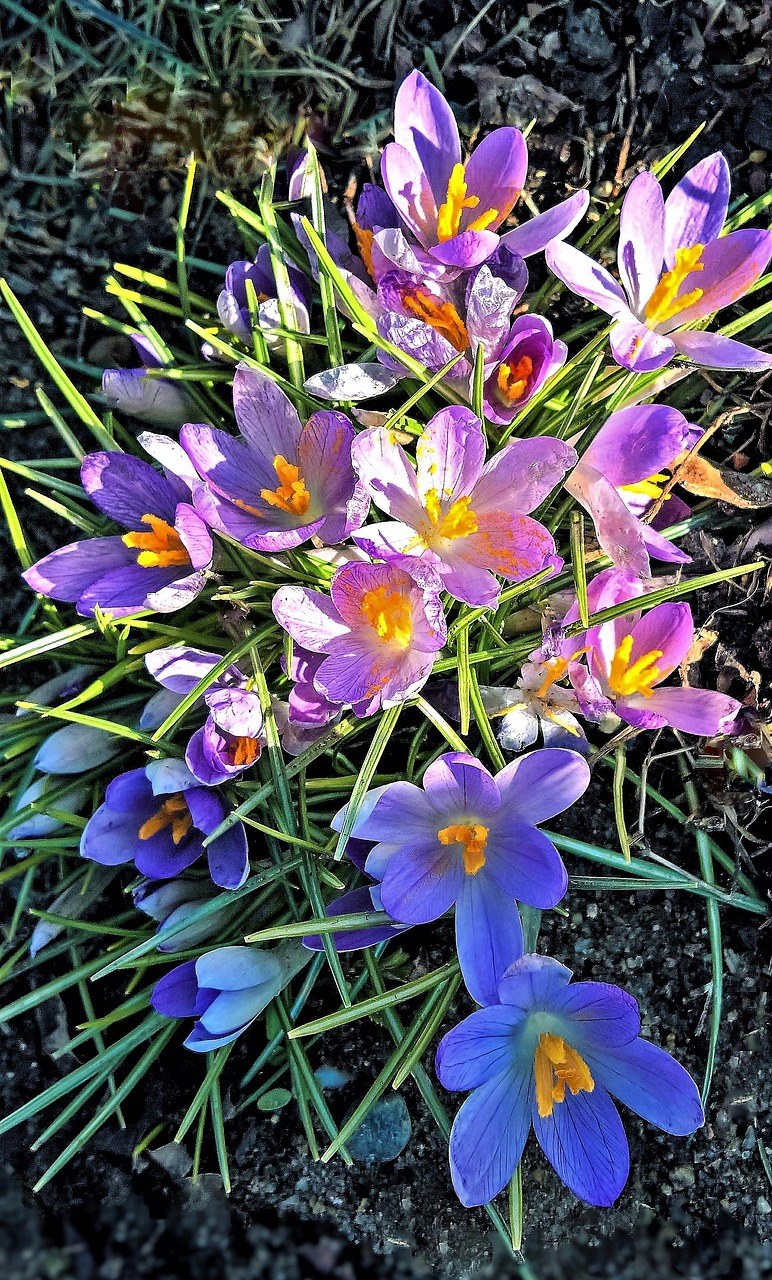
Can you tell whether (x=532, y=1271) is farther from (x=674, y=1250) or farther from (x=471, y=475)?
(x=471, y=475)

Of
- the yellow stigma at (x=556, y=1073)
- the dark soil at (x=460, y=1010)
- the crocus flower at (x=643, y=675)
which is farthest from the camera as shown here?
the dark soil at (x=460, y=1010)

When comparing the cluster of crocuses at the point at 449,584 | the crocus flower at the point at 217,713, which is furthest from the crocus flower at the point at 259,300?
the crocus flower at the point at 217,713

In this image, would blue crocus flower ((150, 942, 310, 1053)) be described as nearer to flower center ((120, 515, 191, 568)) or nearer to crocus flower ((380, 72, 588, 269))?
flower center ((120, 515, 191, 568))

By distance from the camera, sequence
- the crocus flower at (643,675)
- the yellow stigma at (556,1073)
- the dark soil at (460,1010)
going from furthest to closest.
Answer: the dark soil at (460,1010)
the crocus flower at (643,675)
the yellow stigma at (556,1073)

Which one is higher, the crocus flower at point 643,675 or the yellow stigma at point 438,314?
the yellow stigma at point 438,314

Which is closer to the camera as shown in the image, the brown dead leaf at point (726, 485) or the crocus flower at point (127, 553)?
the crocus flower at point (127, 553)

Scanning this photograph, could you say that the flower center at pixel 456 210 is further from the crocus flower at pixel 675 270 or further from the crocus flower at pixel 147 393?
the crocus flower at pixel 147 393

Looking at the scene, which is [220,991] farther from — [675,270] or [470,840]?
[675,270]
